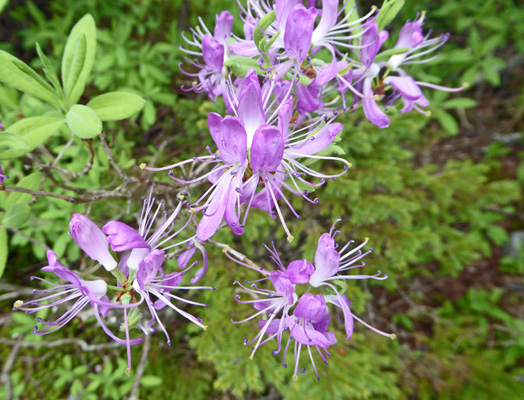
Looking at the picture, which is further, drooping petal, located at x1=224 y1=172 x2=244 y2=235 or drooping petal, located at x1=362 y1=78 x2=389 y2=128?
drooping petal, located at x1=362 y1=78 x2=389 y2=128

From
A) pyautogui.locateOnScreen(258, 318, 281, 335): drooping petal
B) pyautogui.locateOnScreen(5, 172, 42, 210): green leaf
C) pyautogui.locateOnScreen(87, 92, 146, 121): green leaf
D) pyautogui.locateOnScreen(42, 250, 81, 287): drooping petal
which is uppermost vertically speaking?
pyautogui.locateOnScreen(87, 92, 146, 121): green leaf

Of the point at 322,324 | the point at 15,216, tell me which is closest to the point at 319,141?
the point at 322,324

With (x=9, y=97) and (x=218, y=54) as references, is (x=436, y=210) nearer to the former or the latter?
(x=218, y=54)

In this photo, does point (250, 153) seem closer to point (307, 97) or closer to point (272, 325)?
point (307, 97)

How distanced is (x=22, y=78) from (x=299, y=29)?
0.84 m

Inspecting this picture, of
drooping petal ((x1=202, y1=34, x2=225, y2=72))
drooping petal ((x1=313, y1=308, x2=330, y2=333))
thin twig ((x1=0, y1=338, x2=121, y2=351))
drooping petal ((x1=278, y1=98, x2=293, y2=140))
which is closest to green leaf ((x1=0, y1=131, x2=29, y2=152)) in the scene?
drooping petal ((x1=202, y1=34, x2=225, y2=72))

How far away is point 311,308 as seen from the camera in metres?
0.98

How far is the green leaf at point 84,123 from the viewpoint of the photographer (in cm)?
103

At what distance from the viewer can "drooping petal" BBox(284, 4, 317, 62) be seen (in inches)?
37.9

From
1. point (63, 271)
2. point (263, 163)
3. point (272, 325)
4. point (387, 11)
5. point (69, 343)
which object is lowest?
point (69, 343)

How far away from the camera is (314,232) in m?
2.09

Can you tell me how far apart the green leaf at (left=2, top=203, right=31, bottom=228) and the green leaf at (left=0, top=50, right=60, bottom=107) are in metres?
0.39

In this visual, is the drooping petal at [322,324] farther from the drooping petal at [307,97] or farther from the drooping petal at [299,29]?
the drooping petal at [299,29]

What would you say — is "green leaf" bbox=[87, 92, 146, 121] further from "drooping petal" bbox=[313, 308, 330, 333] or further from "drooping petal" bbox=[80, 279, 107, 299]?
"drooping petal" bbox=[313, 308, 330, 333]
